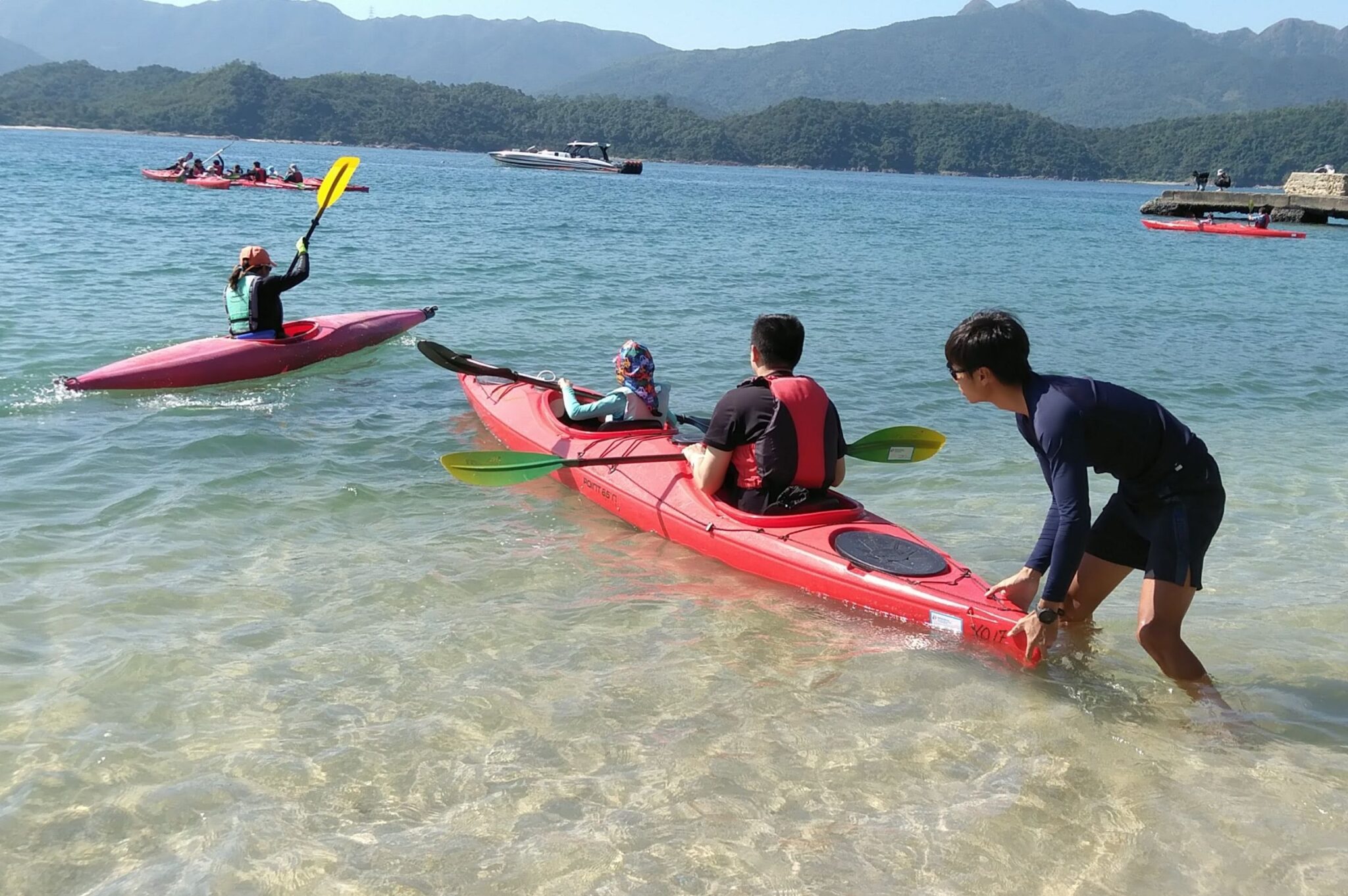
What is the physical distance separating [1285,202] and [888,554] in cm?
4650

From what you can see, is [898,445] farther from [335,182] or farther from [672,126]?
[672,126]

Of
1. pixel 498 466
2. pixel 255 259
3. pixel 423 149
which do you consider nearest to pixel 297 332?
pixel 255 259

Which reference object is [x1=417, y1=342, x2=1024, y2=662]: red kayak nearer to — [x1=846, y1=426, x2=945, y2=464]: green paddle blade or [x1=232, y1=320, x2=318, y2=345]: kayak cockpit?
[x1=846, y1=426, x2=945, y2=464]: green paddle blade

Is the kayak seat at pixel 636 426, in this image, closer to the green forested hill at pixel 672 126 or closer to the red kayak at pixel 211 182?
the red kayak at pixel 211 182

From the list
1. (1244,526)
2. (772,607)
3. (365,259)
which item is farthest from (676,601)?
(365,259)

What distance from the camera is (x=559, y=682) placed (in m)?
4.50

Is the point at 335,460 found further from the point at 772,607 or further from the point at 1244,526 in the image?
the point at 1244,526

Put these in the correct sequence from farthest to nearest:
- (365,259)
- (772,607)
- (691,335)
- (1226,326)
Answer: (365,259) → (1226,326) → (691,335) → (772,607)

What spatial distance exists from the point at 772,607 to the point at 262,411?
Answer: 5349 mm

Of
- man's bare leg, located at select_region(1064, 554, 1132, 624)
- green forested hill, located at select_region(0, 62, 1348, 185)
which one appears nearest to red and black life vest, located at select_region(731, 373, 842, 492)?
man's bare leg, located at select_region(1064, 554, 1132, 624)

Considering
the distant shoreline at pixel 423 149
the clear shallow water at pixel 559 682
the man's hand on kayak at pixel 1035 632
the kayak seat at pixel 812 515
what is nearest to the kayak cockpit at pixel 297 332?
A: the clear shallow water at pixel 559 682

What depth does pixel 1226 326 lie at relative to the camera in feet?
52.4

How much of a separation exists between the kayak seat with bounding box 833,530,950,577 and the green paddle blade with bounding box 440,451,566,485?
183 centimetres

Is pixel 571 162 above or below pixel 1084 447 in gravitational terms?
above
